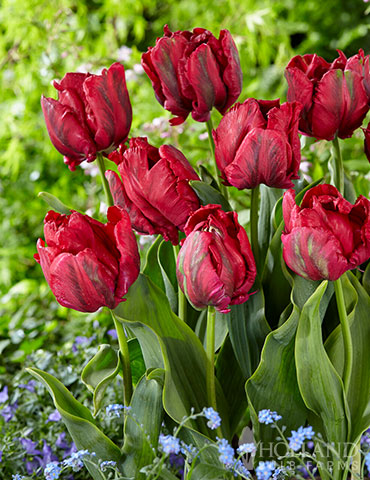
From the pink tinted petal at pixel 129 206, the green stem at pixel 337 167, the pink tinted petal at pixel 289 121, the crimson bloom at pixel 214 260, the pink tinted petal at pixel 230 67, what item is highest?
the pink tinted petal at pixel 230 67

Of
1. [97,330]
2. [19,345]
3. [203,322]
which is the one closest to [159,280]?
[203,322]

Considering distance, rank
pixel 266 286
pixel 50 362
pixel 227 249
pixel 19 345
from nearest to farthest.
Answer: pixel 227 249 < pixel 266 286 < pixel 50 362 < pixel 19 345

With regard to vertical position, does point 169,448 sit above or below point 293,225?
below

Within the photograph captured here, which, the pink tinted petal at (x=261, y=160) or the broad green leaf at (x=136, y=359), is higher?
the pink tinted petal at (x=261, y=160)

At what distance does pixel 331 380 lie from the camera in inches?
20.0

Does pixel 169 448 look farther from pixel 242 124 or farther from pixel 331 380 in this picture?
pixel 242 124

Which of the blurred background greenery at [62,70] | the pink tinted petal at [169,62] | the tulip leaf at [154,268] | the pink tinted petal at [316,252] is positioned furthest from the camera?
the blurred background greenery at [62,70]

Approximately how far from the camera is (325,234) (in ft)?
1.50

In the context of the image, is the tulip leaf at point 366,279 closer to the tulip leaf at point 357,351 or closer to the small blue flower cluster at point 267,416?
the tulip leaf at point 357,351

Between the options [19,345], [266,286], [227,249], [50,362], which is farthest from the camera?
[19,345]

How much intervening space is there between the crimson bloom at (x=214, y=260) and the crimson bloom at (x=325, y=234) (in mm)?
38

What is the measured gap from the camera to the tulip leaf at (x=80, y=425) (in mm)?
512

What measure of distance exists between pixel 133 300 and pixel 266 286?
0.13 m

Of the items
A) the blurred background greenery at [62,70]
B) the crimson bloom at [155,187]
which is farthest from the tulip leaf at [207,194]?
the blurred background greenery at [62,70]
